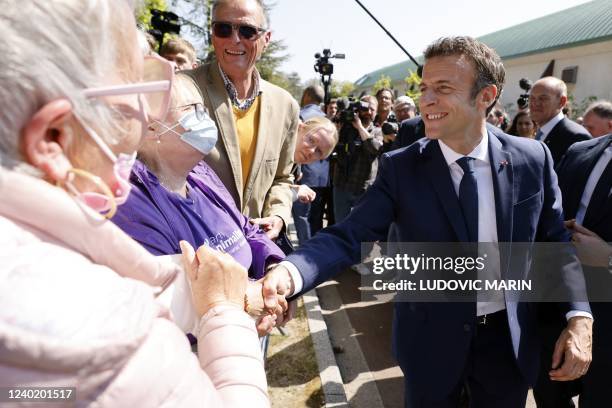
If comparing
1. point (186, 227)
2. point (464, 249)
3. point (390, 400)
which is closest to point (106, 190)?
point (186, 227)

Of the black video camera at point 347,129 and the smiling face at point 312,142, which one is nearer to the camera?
the smiling face at point 312,142

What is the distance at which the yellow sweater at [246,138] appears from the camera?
257cm

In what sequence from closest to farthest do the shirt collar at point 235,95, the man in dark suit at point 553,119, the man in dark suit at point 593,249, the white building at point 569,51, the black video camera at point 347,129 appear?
the man in dark suit at point 593,249 < the shirt collar at point 235,95 < the man in dark suit at point 553,119 < the black video camera at point 347,129 < the white building at point 569,51

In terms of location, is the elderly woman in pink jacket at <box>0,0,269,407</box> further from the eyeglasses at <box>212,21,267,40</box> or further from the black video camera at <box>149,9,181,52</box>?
the black video camera at <box>149,9,181,52</box>

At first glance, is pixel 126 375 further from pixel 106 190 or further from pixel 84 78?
pixel 84 78

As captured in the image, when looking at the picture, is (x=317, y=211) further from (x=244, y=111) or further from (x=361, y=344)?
(x=244, y=111)

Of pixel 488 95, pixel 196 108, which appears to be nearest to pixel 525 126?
pixel 488 95

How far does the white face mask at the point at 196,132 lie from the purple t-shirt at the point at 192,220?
0.64 feet

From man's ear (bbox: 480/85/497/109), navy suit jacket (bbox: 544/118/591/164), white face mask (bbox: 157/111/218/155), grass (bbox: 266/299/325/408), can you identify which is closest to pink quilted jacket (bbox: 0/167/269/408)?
white face mask (bbox: 157/111/218/155)

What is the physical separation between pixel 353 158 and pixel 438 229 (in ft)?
13.4

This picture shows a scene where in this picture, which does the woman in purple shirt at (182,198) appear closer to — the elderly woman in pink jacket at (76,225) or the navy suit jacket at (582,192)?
the elderly woman in pink jacket at (76,225)

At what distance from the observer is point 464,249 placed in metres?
2.03

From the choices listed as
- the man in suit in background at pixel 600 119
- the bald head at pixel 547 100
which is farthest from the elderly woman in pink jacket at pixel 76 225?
the man in suit in background at pixel 600 119

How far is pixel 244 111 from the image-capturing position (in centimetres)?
262
